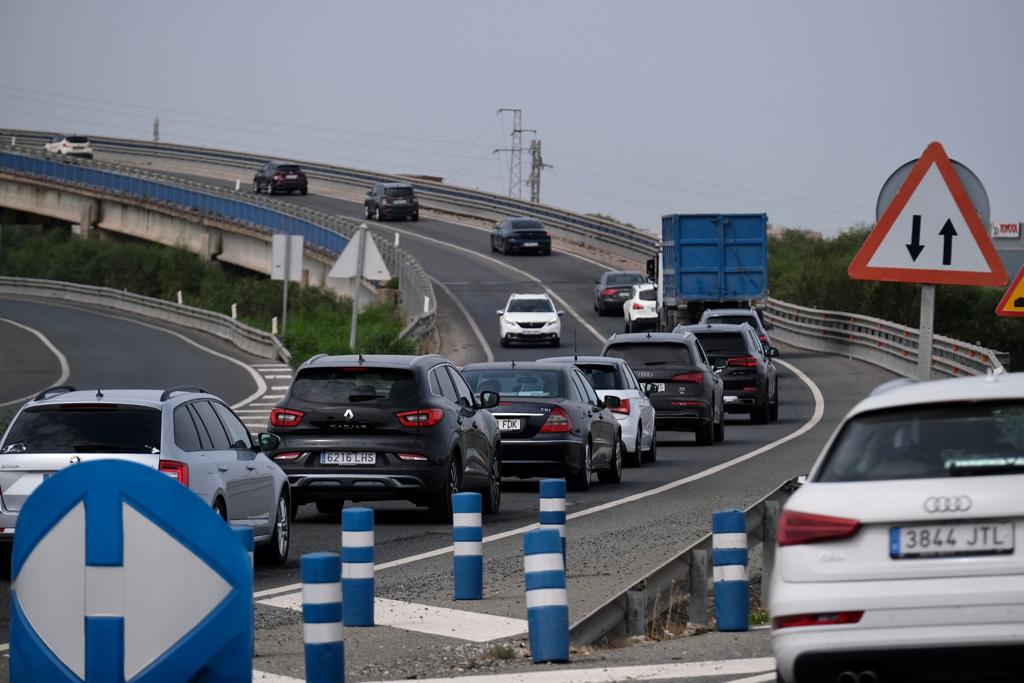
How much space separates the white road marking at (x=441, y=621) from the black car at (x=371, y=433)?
5419 millimetres

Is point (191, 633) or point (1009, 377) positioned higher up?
point (1009, 377)

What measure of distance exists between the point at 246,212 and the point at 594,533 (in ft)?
222

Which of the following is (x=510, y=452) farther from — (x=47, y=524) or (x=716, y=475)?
(x=47, y=524)

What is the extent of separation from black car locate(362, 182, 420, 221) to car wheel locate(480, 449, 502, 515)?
74.4 m

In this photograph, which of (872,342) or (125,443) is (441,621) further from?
(872,342)

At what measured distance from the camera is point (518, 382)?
22688 millimetres

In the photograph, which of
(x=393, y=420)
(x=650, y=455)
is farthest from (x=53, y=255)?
(x=393, y=420)

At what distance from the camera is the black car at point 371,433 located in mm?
17953

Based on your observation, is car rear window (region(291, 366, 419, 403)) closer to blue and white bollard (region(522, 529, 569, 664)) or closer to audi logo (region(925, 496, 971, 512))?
blue and white bollard (region(522, 529, 569, 664))

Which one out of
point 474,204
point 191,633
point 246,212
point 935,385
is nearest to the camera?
point 191,633

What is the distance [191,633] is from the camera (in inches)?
256

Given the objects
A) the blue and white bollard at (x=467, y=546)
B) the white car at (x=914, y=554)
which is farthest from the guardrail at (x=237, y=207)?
the white car at (x=914, y=554)

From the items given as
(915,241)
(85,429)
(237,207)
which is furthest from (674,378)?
(237,207)

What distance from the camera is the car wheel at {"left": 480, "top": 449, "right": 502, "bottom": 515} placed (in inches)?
762
